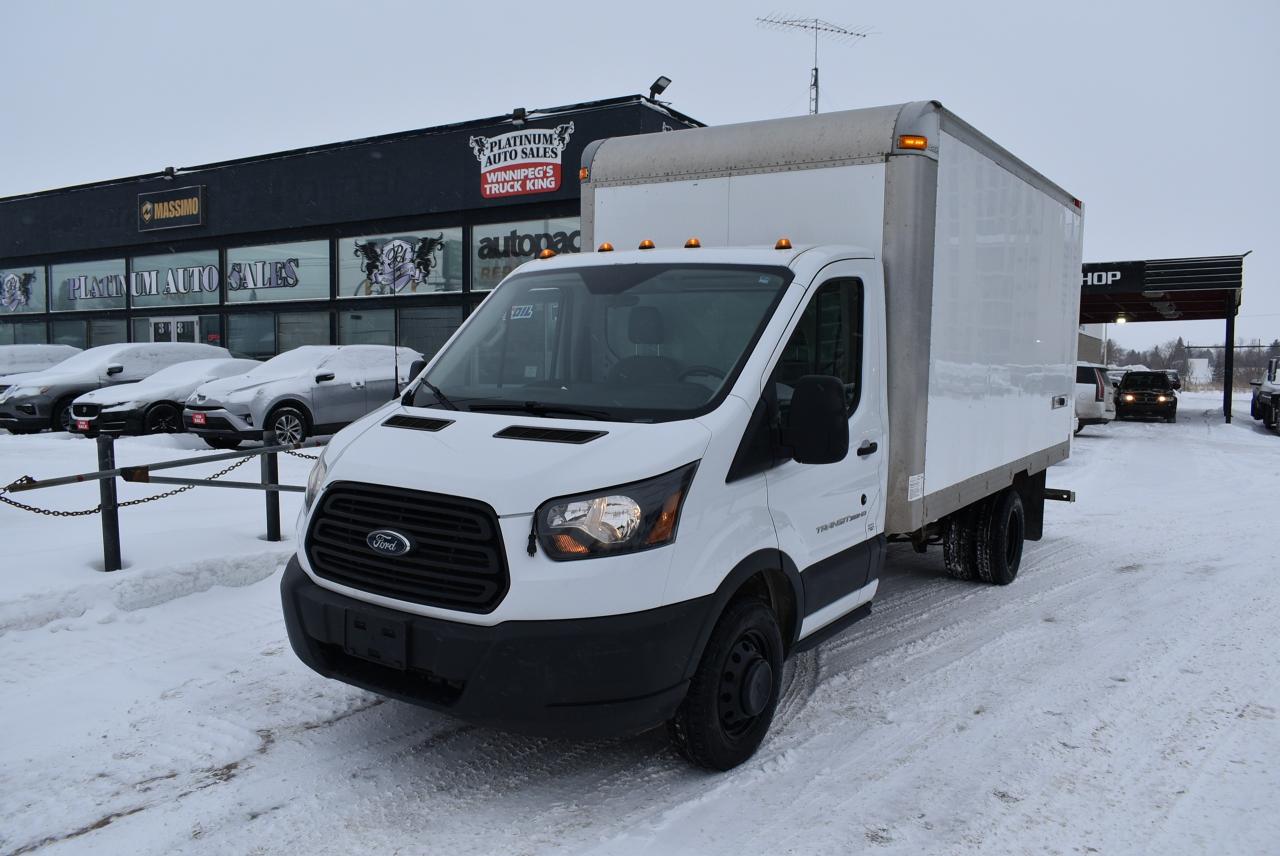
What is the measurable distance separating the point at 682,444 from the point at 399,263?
63.5ft

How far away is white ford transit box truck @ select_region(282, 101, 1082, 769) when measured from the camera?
3.39 m

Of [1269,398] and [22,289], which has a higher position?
[22,289]

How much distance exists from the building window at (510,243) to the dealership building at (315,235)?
0.11 ft

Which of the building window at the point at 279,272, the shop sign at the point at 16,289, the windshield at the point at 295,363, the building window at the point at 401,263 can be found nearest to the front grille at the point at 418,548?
the windshield at the point at 295,363

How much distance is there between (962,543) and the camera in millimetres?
7324

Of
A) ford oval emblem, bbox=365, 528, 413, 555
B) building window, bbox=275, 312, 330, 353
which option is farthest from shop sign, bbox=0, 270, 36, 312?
ford oval emblem, bbox=365, 528, 413, 555

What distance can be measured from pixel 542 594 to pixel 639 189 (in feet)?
10.4

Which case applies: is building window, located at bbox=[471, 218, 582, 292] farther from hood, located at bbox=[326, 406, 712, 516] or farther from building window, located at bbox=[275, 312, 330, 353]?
hood, located at bbox=[326, 406, 712, 516]

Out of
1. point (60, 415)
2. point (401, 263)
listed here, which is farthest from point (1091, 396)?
point (60, 415)

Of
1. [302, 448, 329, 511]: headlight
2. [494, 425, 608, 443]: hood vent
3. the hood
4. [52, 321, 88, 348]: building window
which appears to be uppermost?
[52, 321, 88, 348]: building window

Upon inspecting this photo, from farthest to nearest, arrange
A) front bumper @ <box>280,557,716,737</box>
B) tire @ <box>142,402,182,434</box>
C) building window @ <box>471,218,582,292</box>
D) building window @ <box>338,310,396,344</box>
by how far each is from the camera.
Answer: building window @ <box>338,310,396,344</box> → building window @ <box>471,218,582,292</box> → tire @ <box>142,402,182,434</box> → front bumper @ <box>280,557,716,737</box>

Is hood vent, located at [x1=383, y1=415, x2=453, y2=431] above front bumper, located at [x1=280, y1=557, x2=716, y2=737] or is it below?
above

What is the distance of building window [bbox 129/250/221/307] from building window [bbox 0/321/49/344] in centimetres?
485

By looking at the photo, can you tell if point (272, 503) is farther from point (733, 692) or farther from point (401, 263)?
point (401, 263)
